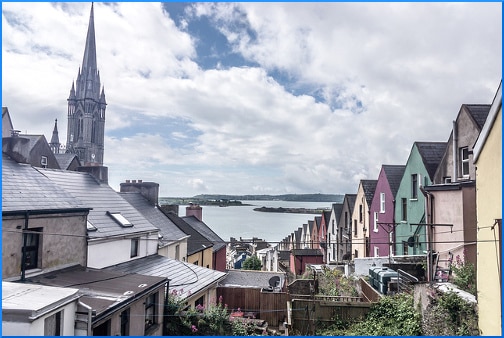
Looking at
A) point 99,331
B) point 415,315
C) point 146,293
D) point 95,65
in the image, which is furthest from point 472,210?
point 95,65

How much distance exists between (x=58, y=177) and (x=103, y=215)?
3216mm

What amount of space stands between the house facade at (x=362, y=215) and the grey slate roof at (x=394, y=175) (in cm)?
344

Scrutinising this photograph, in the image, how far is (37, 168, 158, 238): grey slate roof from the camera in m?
16.6

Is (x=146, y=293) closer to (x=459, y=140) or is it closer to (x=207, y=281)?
(x=207, y=281)

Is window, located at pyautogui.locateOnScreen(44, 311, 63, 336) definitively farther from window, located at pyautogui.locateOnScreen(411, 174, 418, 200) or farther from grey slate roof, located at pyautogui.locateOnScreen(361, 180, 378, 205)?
grey slate roof, located at pyautogui.locateOnScreen(361, 180, 378, 205)

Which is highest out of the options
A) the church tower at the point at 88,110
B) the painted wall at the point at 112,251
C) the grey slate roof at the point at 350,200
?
the church tower at the point at 88,110

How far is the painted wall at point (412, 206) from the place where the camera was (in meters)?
20.8

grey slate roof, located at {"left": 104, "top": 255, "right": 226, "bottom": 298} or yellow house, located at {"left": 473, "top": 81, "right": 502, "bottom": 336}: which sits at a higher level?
yellow house, located at {"left": 473, "top": 81, "right": 502, "bottom": 336}

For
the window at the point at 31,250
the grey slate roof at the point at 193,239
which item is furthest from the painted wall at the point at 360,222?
the window at the point at 31,250

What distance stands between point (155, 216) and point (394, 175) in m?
17.3

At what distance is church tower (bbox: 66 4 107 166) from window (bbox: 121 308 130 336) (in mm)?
101608

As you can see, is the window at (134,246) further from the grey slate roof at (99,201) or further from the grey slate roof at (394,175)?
the grey slate roof at (394,175)

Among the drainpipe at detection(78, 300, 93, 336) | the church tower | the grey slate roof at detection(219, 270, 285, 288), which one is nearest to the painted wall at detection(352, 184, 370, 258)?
the grey slate roof at detection(219, 270, 285, 288)

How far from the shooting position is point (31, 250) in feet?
37.9
